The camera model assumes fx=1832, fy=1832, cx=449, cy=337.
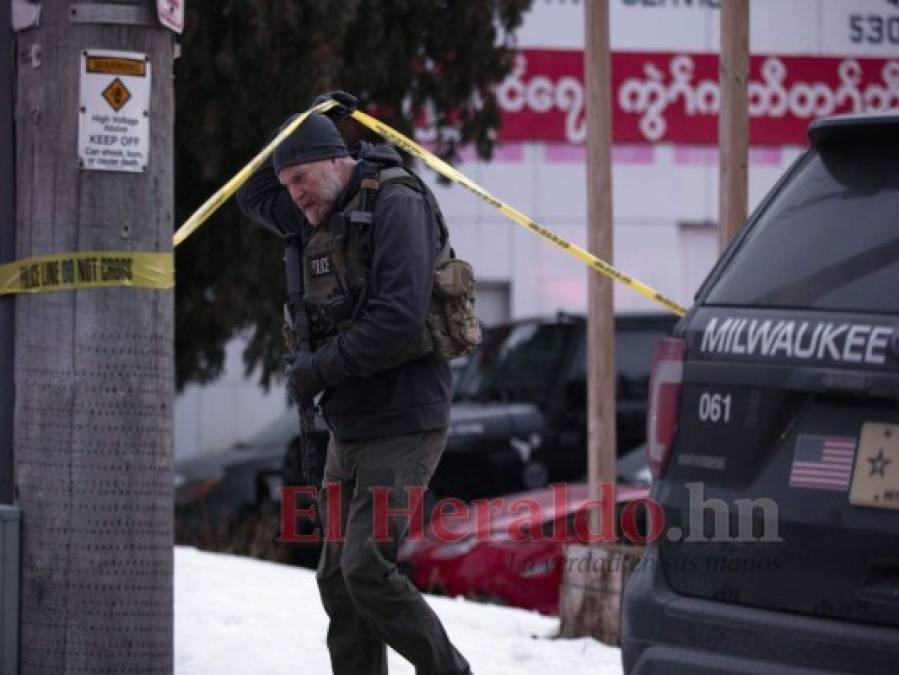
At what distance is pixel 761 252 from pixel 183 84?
735 centimetres

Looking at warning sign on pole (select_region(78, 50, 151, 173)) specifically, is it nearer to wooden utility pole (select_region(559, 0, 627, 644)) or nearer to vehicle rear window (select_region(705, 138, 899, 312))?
vehicle rear window (select_region(705, 138, 899, 312))

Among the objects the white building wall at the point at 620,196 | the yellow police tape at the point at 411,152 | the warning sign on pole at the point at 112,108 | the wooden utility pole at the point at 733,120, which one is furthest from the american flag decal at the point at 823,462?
the white building wall at the point at 620,196

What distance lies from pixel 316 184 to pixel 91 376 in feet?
2.76

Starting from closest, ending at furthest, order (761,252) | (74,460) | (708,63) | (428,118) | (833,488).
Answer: (833,488) < (761,252) < (74,460) < (428,118) < (708,63)

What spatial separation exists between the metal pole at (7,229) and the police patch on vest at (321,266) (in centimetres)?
87

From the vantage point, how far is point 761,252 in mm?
4094

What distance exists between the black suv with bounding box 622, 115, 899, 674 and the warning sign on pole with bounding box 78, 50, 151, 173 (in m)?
1.82

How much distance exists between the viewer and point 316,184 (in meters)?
5.27

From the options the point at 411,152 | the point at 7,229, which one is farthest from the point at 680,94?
the point at 7,229

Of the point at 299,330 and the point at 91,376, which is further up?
the point at 299,330

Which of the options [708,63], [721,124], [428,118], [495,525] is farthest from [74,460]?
[708,63]

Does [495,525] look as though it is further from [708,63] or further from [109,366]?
[708,63]

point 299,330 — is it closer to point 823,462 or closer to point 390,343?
point 390,343

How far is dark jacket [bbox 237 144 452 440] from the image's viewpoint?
5.04 metres
